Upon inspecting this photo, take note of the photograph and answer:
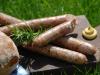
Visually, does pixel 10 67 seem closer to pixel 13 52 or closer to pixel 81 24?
pixel 13 52

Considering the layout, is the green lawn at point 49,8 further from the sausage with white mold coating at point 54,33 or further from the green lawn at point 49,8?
the sausage with white mold coating at point 54,33

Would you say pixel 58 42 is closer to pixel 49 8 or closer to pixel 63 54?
pixel 63 54

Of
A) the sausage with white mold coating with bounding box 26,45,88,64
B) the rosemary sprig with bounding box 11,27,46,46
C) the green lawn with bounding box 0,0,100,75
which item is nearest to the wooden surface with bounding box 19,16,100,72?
the sausage with white mold coating with bounding box 26,45,88,64

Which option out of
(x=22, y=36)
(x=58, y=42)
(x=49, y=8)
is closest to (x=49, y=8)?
(x=49, y=8)

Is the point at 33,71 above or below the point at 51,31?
below

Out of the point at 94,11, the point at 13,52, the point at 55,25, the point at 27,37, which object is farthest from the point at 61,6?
the point at 13,52

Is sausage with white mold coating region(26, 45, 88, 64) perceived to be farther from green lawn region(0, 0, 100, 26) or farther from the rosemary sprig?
green lawn region(0, 0, 100, 26)
